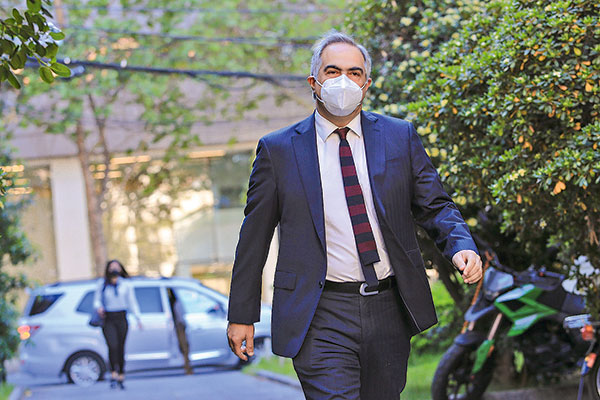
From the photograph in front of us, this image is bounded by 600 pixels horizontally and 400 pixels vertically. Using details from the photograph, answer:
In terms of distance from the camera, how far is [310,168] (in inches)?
140

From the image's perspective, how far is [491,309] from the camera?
22.8 feet

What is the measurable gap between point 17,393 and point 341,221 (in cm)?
995

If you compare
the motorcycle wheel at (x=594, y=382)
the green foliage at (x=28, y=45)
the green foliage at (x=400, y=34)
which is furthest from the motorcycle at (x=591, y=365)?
the green foliage at (x=28, y=45)

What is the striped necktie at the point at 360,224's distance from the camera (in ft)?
11.2

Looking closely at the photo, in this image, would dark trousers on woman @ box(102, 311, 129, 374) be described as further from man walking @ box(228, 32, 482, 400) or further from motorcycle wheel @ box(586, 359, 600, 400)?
man walking @ box(228, 32, 482, 400)

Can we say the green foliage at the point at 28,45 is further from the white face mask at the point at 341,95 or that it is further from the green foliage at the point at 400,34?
the green foliage at the point at 400,34

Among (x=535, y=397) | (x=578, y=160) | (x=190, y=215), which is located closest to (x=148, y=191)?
(x=190, y=215)

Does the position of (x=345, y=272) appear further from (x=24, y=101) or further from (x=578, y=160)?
(x=24, y=101)

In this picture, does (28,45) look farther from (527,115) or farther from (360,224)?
(527,115)

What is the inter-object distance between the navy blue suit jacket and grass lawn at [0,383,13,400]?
9045 mm

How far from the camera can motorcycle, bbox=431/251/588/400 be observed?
6723 mm

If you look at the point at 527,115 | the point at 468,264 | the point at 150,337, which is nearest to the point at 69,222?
the point at 150,337

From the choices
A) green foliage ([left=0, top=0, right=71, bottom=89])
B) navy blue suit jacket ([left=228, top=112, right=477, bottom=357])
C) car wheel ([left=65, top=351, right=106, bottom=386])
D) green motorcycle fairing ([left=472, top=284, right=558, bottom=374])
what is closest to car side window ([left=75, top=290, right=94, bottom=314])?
car wheel ([left=65, top=351, right=106, bottom=386])

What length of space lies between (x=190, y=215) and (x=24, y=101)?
649cm
